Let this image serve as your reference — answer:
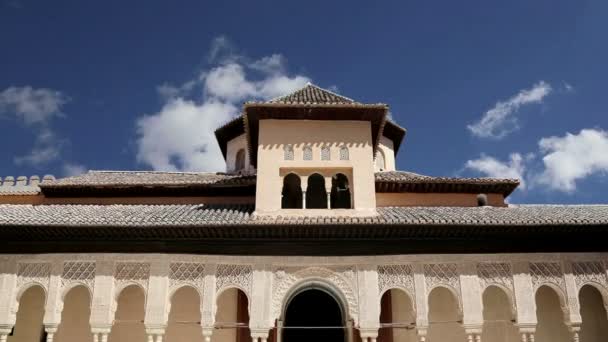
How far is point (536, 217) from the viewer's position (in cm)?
1007

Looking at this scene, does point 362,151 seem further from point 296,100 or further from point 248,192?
point 248,192

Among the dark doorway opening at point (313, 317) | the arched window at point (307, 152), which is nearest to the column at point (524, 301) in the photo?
the dark doorway opening at point (313, 317)

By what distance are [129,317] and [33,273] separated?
2.12m

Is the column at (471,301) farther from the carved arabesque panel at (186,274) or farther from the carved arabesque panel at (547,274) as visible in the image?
the carved arabesque panel at (186,274)

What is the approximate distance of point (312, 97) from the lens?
11.7 metres

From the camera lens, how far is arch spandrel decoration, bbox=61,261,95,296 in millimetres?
9584

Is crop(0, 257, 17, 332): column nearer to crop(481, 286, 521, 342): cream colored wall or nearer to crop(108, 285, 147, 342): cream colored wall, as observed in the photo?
crop(108, 285, 147, 342): cream colored wall

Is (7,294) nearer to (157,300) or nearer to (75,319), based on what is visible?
(75,319)

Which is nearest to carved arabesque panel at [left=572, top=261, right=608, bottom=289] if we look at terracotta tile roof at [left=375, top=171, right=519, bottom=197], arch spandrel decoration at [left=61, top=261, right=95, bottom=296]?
terracotta tile roof at [left=375, top=171, right=519, bottom=197]

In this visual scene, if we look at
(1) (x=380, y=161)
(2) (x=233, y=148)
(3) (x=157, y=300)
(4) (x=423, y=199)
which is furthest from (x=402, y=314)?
(2) (x=233, y=148)

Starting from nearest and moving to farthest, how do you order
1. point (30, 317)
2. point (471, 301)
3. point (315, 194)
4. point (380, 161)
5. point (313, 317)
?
point (471, 301) → point (30, 317) → point (313, 317) → point (315, 194) → point (380, 161)

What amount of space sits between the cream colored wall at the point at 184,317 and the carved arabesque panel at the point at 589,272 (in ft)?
24.7

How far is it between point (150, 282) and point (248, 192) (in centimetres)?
343

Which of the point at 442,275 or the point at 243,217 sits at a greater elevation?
the point at 243,217
